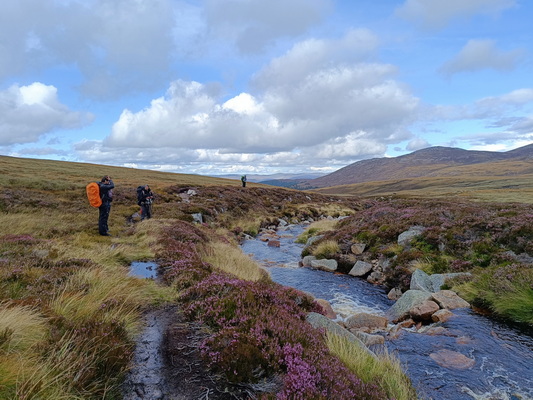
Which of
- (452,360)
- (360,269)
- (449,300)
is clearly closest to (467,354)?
(452,360)

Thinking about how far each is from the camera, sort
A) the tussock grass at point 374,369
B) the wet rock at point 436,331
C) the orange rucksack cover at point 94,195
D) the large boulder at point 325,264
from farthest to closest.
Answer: the large boulder at point 325,264 → the orange rucksack cover at point 94,195 → the wet rock at point 436,331 → the tussock grass at point 374,369

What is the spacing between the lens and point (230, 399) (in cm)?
399

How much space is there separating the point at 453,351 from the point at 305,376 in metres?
5.45

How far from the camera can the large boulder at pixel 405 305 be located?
9805mm

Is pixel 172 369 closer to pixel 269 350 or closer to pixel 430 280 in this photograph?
pixel 269 350

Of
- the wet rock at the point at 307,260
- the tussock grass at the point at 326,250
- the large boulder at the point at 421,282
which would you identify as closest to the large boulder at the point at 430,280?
the large boulder at the point at 421,282

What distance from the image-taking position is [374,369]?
5.02 metres

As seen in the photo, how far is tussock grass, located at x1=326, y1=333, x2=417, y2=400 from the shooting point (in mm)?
4645

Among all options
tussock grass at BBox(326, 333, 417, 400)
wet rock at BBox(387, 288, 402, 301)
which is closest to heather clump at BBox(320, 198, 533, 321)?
wet rock at BBox(387, 288, 402, 301)

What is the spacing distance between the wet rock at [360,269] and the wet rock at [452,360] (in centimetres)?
811

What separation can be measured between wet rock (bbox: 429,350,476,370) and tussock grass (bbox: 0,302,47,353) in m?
7.87

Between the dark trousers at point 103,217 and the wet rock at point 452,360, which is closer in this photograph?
the wet rock at point 452,360

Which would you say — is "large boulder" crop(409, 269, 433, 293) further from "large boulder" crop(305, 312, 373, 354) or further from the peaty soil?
the peaty soil

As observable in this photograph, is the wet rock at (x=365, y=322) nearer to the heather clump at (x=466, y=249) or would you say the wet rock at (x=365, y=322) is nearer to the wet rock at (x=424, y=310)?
the wet rock at (x=424, y=310)
